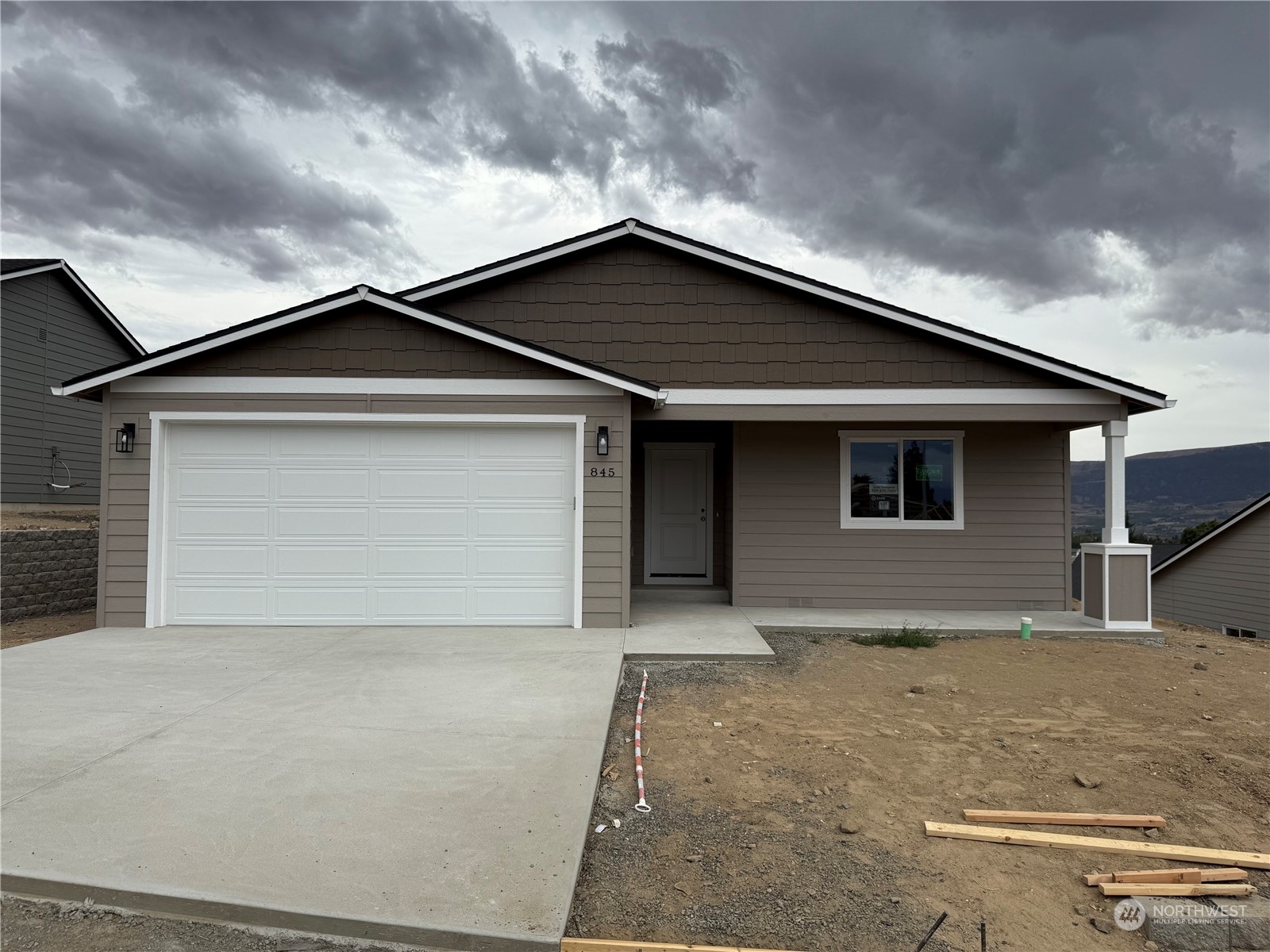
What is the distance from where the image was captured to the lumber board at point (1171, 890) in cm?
275

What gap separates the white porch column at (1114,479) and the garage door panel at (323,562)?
8441 mm

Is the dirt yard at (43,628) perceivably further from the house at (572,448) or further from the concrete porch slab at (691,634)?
the concrete porch slab at (691,634)

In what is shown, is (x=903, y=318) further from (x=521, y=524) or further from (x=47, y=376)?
(x=47, y=376)

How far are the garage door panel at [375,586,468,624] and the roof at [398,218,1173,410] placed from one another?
3.57m

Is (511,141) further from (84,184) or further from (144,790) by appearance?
(144,790)

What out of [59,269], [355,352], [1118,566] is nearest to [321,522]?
[355,352]

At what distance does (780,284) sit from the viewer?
8531 mm

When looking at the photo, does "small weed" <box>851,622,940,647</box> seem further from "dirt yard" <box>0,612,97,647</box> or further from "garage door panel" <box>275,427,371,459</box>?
"dirt yard" <box>0,612,97,647</box>

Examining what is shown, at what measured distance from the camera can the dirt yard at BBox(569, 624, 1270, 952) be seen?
259cm

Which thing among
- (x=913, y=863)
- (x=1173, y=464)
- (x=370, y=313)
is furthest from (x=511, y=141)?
(x=1173, y=464)

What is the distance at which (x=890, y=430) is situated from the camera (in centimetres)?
917

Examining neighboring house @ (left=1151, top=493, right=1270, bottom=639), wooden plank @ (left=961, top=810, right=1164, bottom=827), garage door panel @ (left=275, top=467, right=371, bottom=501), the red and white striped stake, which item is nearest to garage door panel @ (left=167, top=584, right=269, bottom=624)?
garage door panel @ (left=275, top=467, right=371, bottom=501)

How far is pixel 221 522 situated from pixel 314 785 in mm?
5025

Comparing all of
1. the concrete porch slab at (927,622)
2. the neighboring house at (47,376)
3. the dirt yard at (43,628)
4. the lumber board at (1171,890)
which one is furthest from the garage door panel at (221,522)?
the lumber board at (1171,890)
